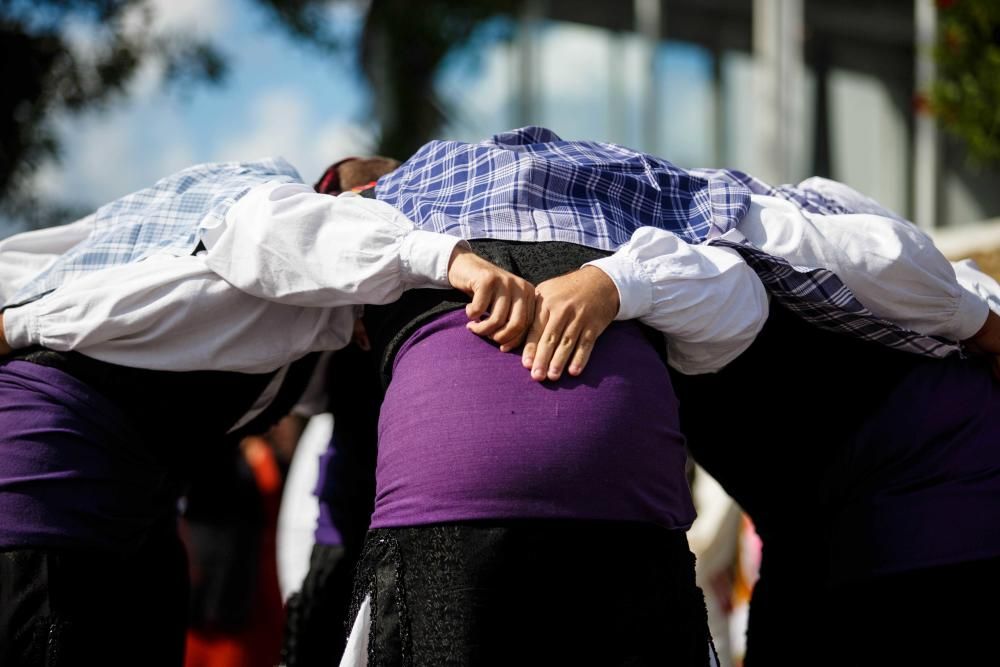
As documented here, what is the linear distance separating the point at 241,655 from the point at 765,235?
124 inches

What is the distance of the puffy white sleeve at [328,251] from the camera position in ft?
6.36

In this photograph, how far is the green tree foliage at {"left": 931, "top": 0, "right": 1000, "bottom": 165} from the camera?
218 inches

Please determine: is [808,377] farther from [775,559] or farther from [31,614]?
[31,614]

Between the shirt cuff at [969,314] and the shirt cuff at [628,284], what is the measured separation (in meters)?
0.72

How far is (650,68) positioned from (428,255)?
669 cm

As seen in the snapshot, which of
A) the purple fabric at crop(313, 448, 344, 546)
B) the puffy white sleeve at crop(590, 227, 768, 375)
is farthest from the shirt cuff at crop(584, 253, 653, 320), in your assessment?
the purple fabric at crop(313, 448, 344, 546)

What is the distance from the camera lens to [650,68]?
826 centimetres

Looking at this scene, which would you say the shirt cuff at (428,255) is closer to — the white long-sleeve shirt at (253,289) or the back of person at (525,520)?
the white long-sleeve shirt at (253,289)

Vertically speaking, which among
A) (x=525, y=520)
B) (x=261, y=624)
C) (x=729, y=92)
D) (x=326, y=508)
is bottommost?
(x=261, y=624)

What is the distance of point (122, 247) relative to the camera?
7.41 ft

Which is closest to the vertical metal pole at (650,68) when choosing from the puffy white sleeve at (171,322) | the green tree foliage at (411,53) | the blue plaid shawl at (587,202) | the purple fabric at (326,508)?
the green tree foliage at (411,53)

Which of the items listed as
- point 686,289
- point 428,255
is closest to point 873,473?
point 686,289

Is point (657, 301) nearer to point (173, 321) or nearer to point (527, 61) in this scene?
point (173, 321)

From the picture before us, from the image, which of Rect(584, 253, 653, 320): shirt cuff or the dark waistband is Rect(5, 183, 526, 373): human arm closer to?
the dark waistband
